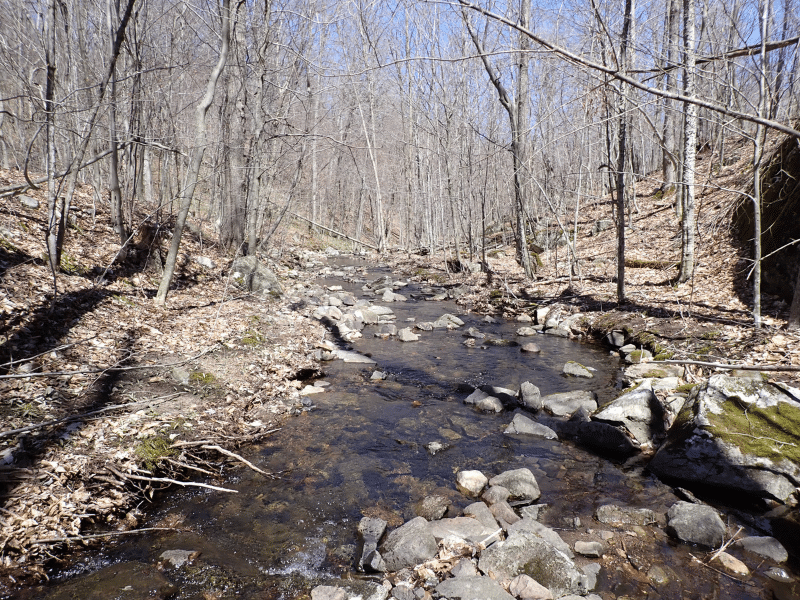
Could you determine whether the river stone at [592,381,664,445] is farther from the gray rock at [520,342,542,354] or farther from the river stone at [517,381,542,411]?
the gray rock at [520,342,542,354]

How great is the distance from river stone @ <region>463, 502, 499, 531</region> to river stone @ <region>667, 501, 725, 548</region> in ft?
5.20

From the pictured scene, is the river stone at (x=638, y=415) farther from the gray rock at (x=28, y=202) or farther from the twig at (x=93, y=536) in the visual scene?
the gray rock at (x=28, y=202)

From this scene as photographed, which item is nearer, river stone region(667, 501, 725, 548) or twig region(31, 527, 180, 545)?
twig region(31, 527, 180, 545)

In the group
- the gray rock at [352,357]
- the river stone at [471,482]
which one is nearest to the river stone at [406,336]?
the gray rock at [352,357]

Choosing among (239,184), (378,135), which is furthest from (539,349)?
(378,135)

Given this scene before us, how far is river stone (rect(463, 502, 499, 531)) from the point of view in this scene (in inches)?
162

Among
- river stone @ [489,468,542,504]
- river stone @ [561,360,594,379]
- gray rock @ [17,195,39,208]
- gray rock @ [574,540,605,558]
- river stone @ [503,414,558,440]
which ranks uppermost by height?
gray rock @ [17,195,39,208]

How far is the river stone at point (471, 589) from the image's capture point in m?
3.14

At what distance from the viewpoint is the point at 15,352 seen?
5336 millimetres

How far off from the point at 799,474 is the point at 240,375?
685cm

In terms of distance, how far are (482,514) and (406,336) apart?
6474mm

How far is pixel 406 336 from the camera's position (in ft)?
34.8

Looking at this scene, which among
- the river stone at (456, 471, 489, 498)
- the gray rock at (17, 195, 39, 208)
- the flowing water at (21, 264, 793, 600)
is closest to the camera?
the flowing water at (21, 264, 793, 600)

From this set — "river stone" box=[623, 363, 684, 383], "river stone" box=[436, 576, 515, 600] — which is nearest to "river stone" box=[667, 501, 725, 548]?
"river stone" box=[436, 576, 515, 600]
